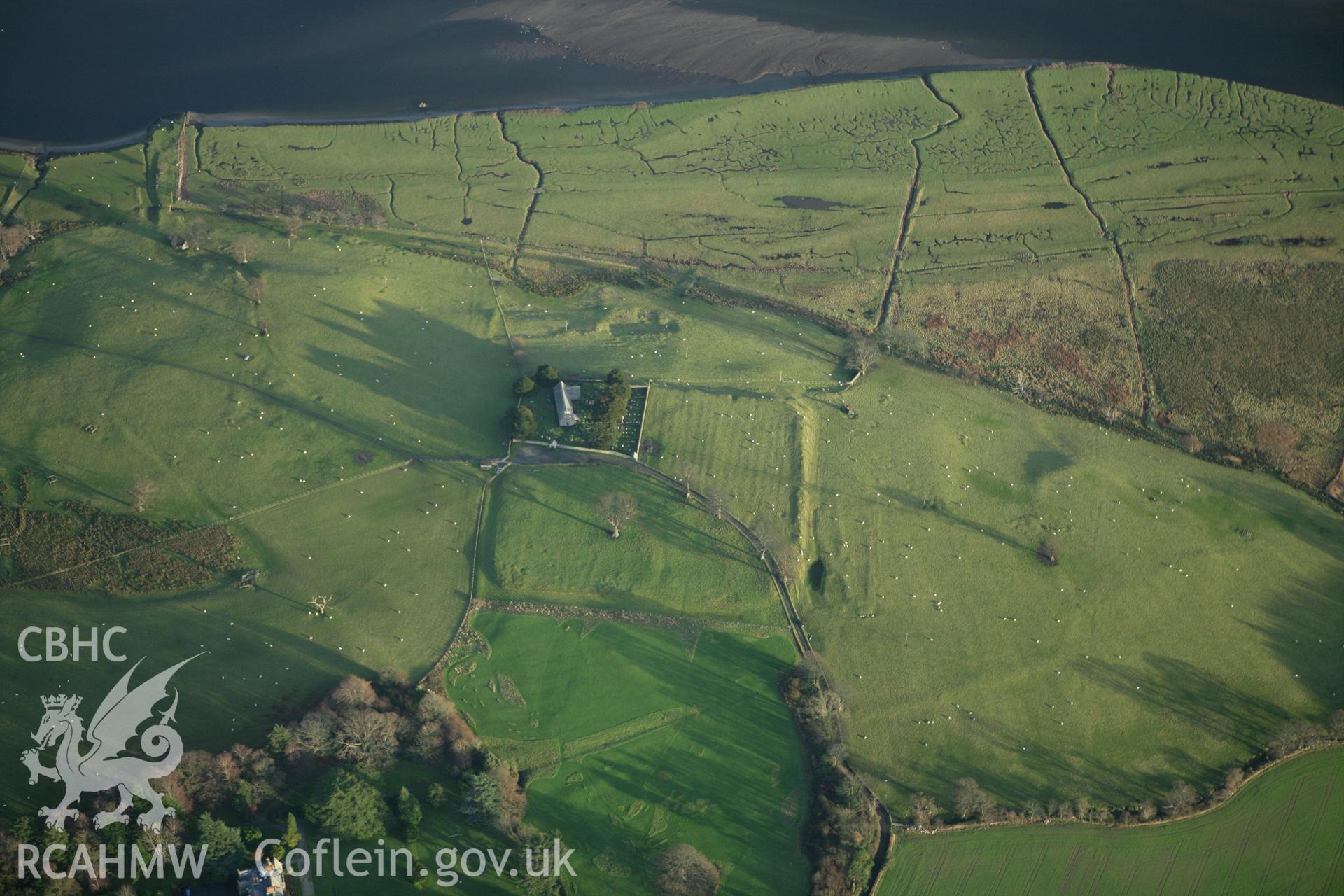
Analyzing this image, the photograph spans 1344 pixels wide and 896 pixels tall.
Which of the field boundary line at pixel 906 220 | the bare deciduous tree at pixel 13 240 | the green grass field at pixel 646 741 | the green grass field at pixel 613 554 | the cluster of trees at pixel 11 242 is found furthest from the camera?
the field boundary line at pixel 906 220

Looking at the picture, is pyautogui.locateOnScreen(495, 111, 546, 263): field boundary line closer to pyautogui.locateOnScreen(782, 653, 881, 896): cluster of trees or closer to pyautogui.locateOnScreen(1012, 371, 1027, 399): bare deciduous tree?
pyautogui.locateOnScreen(1012, 371, 1027, 399): bare deciduous tree

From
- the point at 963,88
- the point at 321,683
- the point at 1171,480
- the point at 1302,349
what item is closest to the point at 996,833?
the point at 1171,480

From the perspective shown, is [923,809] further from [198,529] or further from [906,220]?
[906,220]

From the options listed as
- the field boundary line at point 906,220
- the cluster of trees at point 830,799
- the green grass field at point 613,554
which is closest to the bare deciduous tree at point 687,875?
the cluster of trees at point 830,799

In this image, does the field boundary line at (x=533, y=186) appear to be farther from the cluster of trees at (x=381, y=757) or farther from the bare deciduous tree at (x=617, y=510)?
the cluster of trees at (x=381, y=757)

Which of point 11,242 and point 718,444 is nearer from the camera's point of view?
point 718,444

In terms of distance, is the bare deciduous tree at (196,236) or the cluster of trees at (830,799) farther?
the bare deciduous tree at (196,236)

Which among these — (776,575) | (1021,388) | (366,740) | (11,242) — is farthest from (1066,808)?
Result: (11,242)
